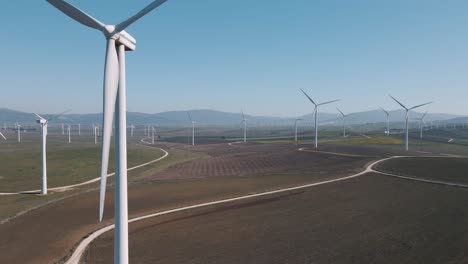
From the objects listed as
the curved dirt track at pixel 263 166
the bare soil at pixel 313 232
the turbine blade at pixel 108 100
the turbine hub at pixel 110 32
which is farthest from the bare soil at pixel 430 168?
the turbine hub at pixel 110 32

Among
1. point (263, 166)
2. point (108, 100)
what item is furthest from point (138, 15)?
point (263, 166)

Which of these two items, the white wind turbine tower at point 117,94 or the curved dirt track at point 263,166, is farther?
the curved dirt track at point 263,166

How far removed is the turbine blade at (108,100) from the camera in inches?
667

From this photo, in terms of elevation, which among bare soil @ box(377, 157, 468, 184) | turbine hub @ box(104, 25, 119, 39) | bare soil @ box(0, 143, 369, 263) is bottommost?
bare soil @ box(0, 143, 369, 263)

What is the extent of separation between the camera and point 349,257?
2845cm

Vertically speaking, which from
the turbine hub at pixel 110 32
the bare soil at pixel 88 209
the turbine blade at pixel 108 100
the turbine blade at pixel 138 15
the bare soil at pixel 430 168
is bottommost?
the bare soil at pixel 88 209

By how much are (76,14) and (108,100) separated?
5664mm

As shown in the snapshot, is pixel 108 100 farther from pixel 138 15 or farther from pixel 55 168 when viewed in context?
pixel 55 168

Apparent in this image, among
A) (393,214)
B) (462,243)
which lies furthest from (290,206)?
(462,243)

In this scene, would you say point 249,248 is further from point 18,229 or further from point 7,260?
point 18,229

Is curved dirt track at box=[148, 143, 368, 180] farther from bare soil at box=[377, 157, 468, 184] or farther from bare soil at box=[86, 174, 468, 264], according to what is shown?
bare soil at box=[86, 174, 468, 264]

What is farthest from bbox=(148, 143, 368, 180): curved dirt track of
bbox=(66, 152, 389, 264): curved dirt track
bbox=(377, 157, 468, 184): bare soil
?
bbox=(66, 152, 389, 264): curved dirt track

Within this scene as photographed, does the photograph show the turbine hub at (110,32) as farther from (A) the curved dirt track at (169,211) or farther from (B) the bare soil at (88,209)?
(B) the bare soil at (88,209)

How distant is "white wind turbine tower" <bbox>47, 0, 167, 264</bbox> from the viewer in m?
17.4
